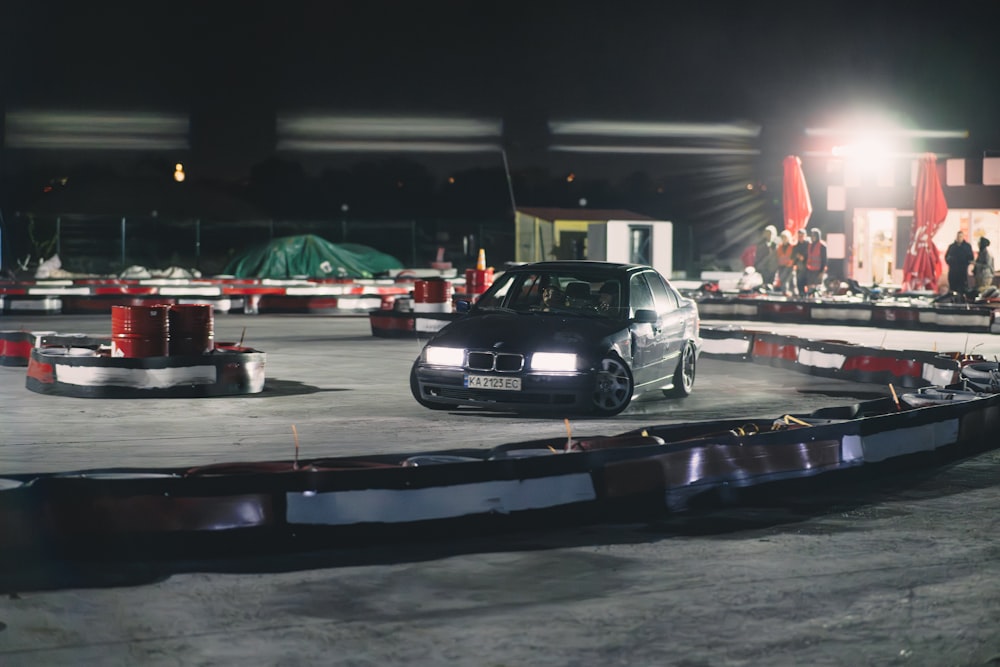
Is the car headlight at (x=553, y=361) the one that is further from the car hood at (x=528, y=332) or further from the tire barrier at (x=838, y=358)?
the tire barrier at (x=838, y=358)

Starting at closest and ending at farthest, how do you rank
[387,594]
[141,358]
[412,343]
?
[387,594]
[141,358]
[412,343]

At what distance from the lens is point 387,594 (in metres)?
6.06

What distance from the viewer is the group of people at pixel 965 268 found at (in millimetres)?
29719

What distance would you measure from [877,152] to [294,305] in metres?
19.7

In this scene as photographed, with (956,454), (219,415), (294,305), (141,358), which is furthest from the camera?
(294,305)

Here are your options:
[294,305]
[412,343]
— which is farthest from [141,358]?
[294,305]

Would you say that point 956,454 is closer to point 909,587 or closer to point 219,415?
point 909,587

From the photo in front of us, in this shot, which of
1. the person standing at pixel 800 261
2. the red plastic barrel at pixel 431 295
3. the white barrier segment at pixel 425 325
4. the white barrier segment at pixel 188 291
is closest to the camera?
the white barrier segment at pixel 425 325

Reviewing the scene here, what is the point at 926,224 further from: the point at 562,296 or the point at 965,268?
the point at 562,296

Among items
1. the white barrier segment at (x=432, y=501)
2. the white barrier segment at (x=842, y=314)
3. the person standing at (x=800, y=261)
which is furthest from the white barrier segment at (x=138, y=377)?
the person standing at (x=800, y=261)

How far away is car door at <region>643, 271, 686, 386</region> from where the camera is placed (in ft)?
44.5

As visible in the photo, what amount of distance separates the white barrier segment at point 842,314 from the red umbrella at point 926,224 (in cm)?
589

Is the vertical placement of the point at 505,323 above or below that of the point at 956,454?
above

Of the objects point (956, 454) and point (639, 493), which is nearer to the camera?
point (639, 493)
